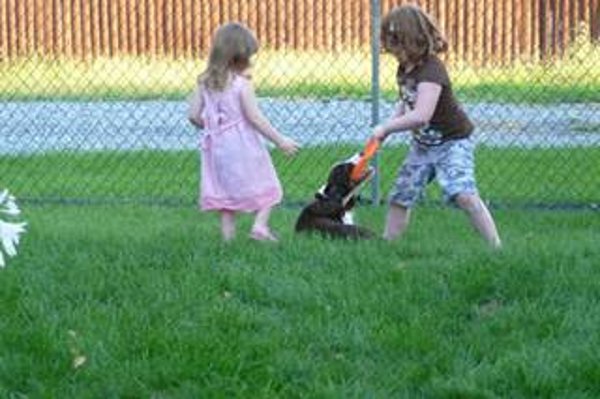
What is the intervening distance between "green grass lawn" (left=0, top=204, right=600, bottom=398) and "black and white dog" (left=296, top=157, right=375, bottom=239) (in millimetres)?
578

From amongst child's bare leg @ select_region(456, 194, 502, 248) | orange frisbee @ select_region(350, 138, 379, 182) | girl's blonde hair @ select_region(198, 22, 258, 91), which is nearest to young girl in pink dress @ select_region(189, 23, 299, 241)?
girl's blonde hair @ select_region(198, 22, 258, 91)

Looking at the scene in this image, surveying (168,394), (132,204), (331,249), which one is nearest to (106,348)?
(168,394)

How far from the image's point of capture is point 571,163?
1078 cm

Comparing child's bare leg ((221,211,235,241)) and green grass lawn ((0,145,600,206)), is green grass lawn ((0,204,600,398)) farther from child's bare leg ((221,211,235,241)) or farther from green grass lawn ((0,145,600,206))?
green grass lawn ((0,145,600,206))

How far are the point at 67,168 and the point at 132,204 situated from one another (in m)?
2.06

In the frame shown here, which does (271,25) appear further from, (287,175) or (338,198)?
(338,198)

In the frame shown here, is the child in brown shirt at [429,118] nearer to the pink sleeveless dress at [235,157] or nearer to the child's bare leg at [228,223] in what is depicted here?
the pink sleeveless dress at [235,157]

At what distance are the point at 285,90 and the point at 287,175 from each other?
4.06 metres

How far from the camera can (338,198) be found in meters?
7.35

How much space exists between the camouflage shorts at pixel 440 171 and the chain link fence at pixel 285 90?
2024mm

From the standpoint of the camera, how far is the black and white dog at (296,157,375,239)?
7223 millimetres

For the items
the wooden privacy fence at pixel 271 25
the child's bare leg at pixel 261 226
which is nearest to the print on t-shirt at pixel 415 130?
the child's bare leg at pixel 261 226

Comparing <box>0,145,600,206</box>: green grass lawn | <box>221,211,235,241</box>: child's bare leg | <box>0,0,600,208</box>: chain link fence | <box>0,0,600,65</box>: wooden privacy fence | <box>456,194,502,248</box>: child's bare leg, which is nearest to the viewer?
<box>456,194,502,248</box>: child's bare leg

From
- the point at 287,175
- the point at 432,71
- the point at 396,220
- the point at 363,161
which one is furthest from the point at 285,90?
the point at 432,71
